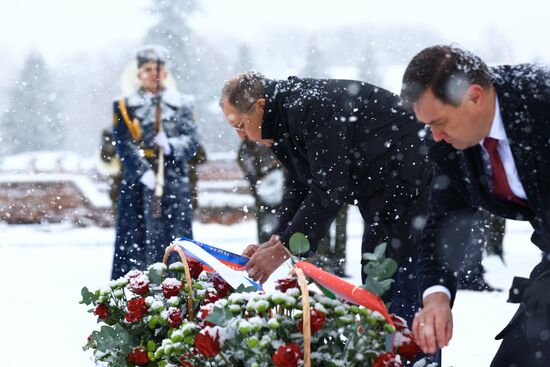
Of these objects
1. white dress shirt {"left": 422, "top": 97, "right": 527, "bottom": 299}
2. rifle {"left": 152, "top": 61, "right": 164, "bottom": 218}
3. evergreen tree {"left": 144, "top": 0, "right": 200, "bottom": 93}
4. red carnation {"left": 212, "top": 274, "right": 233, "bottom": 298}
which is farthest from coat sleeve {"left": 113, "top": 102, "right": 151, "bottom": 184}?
evergreen tree {"left": 144, "top": 0, "right": 200, "bottom": 93}

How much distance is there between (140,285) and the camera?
3.23 metres

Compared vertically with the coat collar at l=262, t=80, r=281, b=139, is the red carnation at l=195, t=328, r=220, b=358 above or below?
below

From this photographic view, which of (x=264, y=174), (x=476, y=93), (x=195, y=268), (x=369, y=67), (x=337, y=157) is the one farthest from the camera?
(x=369, y=67)

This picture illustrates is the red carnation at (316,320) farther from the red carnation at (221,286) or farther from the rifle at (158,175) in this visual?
the rifle at (158,175)

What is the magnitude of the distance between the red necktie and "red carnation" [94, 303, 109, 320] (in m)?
1.61

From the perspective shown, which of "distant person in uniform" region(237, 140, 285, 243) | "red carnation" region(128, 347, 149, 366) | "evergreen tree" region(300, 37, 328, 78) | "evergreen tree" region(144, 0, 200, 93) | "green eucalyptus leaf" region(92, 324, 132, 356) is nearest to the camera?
"red carnation" region(128, 347, 149, 366)

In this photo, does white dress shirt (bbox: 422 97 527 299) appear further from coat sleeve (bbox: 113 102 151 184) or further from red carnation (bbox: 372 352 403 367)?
coat sleeve (bbox: 113 102 151 184)

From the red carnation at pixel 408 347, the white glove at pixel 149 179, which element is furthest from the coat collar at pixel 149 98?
the red carnation at pixel 408 347

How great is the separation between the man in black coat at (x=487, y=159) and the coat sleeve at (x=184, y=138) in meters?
4.82

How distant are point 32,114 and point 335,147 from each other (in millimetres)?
33113

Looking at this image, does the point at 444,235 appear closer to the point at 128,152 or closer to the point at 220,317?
the point at 220,317

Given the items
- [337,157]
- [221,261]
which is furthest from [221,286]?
[337,157]

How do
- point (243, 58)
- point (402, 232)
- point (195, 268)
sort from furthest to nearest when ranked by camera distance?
point (243, 58)
point (402, 232)
point (195, 268)

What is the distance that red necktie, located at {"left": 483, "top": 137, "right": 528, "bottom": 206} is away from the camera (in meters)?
2.33
